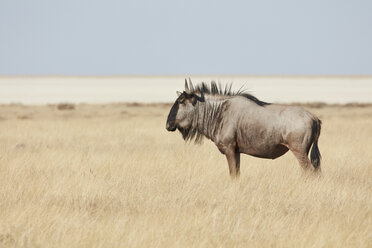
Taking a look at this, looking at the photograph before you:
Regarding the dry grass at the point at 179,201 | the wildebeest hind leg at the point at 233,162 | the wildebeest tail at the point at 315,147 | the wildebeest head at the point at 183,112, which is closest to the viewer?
the dry grass at the point at 179,201

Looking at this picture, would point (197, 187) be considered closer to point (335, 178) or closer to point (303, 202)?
point (303, 202)

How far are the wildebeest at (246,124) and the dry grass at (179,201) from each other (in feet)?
1.54

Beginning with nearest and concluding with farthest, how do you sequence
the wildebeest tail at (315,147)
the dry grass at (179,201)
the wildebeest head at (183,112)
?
the dry grass at (179,201), the wildebeest tail at (315,147), the wildebeest head at (183,112)

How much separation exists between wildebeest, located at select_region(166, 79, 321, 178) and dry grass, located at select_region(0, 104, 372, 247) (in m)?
0.47

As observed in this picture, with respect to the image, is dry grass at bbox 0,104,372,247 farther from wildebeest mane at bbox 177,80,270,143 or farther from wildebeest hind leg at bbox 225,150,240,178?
wildebeest mane at bbox 177,80,270,143

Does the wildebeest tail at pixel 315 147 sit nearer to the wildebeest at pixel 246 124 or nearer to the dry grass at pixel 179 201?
the wildebeest at pixel 246 124

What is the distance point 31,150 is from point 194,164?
15.0 feet

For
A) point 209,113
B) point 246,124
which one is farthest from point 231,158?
point 209,113

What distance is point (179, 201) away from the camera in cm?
779

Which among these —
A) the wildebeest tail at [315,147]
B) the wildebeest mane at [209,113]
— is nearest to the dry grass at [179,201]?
the wildebeest tail at [315,147]

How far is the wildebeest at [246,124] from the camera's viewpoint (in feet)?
30.0

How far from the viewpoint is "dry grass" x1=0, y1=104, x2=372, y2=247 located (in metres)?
5.98

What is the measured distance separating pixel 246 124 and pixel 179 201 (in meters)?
2.24

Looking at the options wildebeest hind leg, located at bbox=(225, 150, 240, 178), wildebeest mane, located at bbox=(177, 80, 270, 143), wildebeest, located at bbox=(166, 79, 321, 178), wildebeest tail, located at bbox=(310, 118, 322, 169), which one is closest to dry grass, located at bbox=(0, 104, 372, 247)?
wildebeest hind leg, located at bbox=(225, 150, 240, 178)
